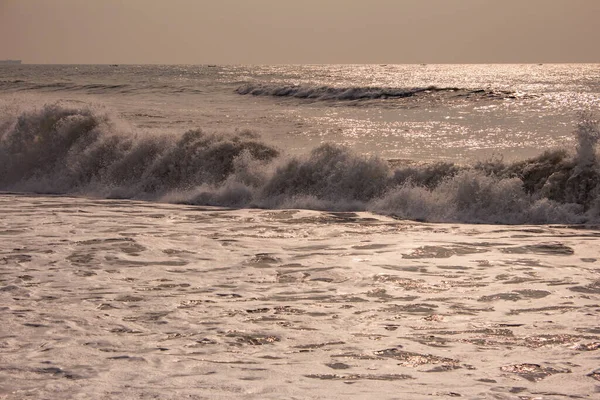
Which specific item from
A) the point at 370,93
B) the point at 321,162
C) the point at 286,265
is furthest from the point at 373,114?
the point at 286,265

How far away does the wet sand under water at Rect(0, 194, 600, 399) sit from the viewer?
15.8ft

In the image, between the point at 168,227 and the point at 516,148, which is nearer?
the point at 168,227

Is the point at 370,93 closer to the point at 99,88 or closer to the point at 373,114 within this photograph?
the point at 373,114

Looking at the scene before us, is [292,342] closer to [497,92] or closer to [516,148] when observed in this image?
[516,148]

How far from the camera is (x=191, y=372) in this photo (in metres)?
4.97

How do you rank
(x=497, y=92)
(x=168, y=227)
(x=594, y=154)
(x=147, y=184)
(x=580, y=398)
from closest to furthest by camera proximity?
(x=580, y=398), (x=168, y=227), (x=594, y=154), (x=147, y=184), (x=497, y=92)

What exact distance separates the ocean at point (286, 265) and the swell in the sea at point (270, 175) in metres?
0.04

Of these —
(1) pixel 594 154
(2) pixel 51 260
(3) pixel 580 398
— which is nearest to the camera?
(3) pixel 580 398

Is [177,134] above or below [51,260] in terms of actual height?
above

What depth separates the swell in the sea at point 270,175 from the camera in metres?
12.3

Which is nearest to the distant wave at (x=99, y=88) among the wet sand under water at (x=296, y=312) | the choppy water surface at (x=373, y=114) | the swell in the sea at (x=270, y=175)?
the choppy water surface at (x=373, y=114)

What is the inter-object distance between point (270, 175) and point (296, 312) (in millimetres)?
8171

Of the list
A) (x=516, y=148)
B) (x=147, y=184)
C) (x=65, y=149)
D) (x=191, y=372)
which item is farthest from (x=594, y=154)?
(x=65, y=149)

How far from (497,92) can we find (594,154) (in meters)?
25.0
